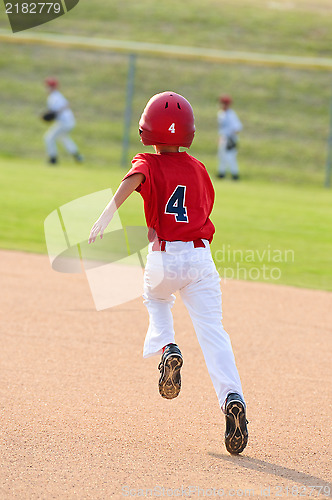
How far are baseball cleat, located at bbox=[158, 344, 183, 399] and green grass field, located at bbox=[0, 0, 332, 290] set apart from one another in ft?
15.2

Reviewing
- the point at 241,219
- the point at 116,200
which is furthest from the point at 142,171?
the point at 241,219

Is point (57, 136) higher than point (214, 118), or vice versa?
point (57, 136)

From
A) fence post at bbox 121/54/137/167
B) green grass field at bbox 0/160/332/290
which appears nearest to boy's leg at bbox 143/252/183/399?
green grass field at bbox 0/160/332/290

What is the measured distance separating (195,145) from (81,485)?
18.9 metres

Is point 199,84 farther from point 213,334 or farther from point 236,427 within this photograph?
point 236,427

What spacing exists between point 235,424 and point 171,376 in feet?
1.33

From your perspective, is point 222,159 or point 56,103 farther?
point 56,103

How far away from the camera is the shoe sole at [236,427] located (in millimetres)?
3590

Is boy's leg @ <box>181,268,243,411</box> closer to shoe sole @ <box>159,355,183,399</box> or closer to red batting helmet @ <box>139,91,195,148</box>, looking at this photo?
Answer: shoe sole @ <box>159,355,183,399</box>

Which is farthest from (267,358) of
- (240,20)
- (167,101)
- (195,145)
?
(240,20)

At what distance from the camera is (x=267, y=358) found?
18.1ft

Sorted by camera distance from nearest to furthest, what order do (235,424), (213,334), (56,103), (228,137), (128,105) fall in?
(235,424)
(213,334)
(128,105)
(228,137)
(56,103)

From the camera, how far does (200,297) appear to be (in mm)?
3760

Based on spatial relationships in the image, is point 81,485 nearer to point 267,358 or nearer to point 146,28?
point 267,358
